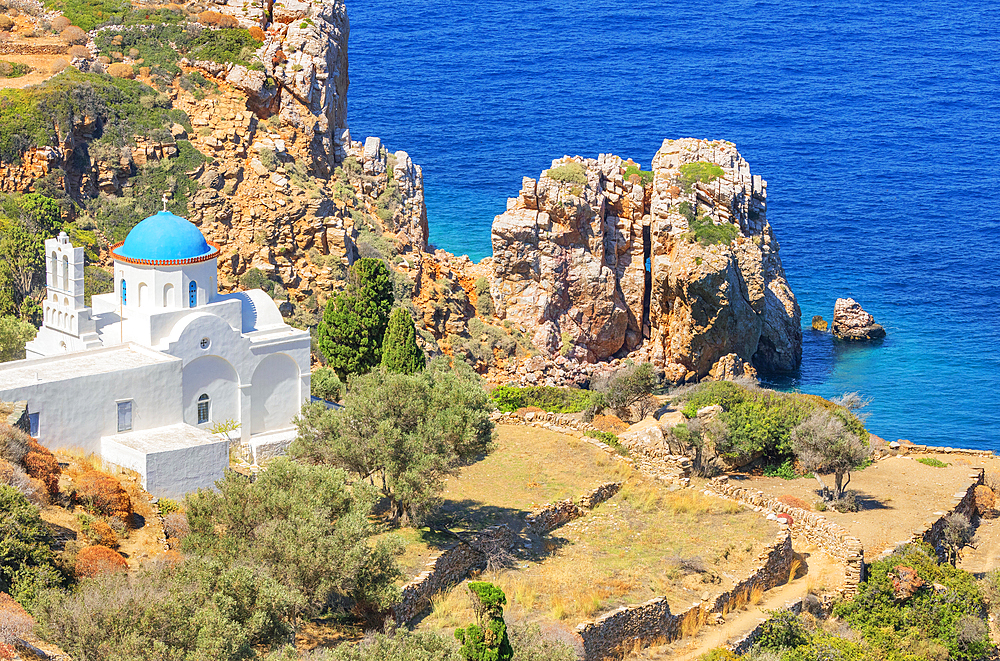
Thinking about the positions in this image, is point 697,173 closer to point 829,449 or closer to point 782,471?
point 782,471

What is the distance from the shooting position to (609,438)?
1825 inches

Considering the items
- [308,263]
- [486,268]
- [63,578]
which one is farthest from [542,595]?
[486,268]

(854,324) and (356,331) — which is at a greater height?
(356,331)

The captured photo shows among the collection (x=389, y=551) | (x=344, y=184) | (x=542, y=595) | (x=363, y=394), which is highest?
(x=344, y=184)

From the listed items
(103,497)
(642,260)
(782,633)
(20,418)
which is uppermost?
(642,260)

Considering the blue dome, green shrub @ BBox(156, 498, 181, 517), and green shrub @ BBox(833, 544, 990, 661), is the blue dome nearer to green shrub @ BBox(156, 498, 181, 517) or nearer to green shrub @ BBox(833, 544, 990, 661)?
green shrub @ BBox(156, 498, 181, 517)

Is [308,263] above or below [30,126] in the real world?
below

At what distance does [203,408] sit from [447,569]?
11.5m

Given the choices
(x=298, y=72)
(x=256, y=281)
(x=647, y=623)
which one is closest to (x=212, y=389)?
(x=647, y=623)

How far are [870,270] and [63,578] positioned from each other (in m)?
78.0

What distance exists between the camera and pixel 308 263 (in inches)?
2427

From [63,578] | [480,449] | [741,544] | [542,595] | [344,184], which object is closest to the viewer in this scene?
[63,578]

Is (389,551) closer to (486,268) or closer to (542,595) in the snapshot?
(542,595)

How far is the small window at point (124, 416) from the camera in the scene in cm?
3691
